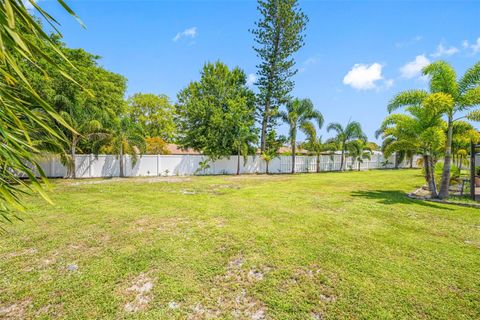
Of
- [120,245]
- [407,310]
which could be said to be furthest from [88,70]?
[407,310]

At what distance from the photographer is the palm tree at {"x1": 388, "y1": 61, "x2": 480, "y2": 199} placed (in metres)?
7.65

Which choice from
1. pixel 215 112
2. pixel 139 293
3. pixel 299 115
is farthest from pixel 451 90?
pixel 215 112

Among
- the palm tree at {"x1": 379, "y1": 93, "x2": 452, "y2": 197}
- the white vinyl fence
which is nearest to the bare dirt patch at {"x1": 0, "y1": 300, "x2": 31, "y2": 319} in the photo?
the white vinyl fence

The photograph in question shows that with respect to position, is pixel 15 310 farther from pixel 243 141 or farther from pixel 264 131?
pixel 264 131

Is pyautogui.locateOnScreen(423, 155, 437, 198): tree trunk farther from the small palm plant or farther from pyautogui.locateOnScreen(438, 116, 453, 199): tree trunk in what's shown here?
the small palm plant

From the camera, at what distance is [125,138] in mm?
13984

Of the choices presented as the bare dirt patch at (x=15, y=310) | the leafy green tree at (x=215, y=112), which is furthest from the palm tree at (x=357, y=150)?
the bare dirt patch at (x=15, y=310)

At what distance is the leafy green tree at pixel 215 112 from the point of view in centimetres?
1803

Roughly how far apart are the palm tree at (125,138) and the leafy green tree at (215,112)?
16.6ft

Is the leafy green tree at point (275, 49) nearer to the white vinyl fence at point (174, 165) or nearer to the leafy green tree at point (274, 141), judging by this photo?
the leafy green tree at point (274, 141)

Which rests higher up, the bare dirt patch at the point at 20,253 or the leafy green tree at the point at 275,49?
the leafy green tree at the point at 275,49

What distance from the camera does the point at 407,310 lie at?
241 centimetres

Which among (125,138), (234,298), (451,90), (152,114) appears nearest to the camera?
(234,298)

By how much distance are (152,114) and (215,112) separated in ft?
69.2
